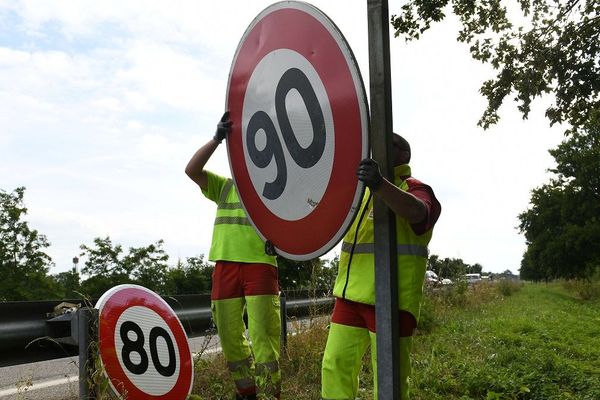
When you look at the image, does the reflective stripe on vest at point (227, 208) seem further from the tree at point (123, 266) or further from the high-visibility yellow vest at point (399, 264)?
the tree at point (123, 266)

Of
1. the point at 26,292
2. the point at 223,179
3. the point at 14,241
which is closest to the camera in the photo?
the point at 223,179

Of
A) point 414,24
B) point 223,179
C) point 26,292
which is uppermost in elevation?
point 414,24

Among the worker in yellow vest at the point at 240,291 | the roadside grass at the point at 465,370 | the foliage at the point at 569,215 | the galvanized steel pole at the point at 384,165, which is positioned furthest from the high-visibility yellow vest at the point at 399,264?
the foliage at the point at 569,215

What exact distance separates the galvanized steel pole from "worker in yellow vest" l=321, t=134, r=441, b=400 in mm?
518

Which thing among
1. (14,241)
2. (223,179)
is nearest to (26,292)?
(14,241)

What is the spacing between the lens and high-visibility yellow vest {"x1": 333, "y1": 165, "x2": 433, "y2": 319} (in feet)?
8.88

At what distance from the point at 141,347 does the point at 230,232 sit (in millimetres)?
1054

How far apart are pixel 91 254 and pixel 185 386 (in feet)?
79.4

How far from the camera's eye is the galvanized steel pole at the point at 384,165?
2.02 m

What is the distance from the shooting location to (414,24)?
8.80 meters

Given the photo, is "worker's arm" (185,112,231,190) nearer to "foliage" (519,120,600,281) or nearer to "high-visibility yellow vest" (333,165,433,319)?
"high-visibility yellow vest" (333,165,433,319)

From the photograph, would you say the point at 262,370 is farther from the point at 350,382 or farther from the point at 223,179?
the point at 223,179

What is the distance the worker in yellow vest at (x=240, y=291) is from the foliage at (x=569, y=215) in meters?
47.1

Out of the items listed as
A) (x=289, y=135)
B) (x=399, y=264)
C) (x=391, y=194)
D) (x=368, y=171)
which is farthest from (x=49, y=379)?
(x=368, y=171)
